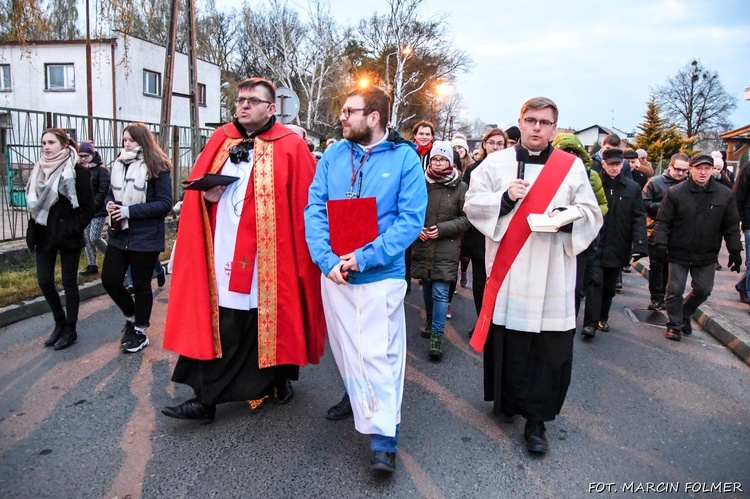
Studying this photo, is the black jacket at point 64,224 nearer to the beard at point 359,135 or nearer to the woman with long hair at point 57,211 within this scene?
the woman with long hair at point 57,211

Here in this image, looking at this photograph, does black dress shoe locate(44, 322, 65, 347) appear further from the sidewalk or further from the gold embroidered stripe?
the sidewalk

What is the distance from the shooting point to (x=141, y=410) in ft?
12.5

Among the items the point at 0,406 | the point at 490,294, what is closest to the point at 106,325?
the point at 0,406

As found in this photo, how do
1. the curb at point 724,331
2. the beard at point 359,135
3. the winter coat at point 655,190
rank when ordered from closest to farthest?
the beard at point 359,135 < the curb at point 724,331 < the winter coat at point 655,190

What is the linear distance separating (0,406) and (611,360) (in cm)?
483

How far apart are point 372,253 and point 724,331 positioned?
483cm

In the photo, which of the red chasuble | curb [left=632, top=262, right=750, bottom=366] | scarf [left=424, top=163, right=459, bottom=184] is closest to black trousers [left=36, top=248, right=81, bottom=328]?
the red chasuble

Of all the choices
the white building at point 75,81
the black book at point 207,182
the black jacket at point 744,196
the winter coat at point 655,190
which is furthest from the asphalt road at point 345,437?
the white building at point 75,81

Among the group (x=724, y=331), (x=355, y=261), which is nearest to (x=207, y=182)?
(x=355, y=261)

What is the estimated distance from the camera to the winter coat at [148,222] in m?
4.66

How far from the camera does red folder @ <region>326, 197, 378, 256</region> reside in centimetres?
303

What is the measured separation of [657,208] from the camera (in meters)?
7.66

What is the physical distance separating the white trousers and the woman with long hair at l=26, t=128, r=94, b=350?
9.72 ft

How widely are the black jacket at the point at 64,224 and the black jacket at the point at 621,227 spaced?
479 cm
